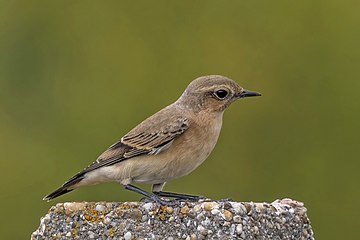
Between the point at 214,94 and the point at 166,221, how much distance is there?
2662 mm

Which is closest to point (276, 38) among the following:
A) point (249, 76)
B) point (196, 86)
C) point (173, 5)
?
point (249, 76)

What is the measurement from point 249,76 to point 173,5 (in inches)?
70.3

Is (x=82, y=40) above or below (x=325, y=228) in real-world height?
above

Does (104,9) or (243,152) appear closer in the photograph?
(243,152)

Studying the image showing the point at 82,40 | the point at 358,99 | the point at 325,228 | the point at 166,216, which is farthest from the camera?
the point at 82,40

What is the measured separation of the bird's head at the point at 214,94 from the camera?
309 inches

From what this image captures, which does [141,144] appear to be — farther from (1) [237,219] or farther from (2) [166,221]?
(1) [237,219]

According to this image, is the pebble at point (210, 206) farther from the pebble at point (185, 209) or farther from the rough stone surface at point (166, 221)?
the pebble at point (185, 209)

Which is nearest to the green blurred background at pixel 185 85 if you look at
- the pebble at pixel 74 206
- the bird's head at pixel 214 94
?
the bird's head at pixel 214 94

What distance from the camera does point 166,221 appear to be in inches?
212

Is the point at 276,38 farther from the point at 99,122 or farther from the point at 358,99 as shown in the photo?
the point at 99,122

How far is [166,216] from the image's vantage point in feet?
17.7

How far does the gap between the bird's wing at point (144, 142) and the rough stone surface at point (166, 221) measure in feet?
5.76

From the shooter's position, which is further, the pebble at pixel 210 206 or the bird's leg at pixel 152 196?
the bird's leg at pixel 152 196
